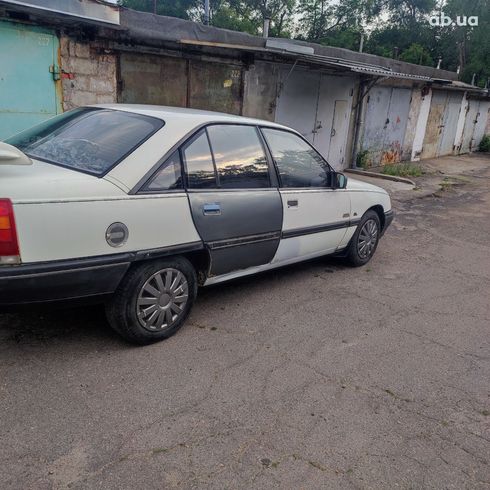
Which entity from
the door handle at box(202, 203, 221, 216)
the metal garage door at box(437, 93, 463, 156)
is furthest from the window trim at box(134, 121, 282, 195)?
the metal garage door at box(437, 93, 463, 156)

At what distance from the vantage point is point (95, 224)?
2.85 metres

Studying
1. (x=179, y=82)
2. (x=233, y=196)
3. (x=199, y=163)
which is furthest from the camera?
(x=179, y=82)

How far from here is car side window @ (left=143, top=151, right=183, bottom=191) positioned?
10.5 feet

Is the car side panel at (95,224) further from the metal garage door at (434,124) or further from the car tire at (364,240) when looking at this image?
the metal garage door at (434,124)

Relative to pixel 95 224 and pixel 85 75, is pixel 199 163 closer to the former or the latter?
pixel 95 224

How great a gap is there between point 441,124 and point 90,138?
58.1 ft

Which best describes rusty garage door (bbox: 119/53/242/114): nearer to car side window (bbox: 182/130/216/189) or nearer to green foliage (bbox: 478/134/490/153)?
car side window (bbox: 182/130/216/189)

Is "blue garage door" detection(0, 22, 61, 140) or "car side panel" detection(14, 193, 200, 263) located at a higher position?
"blue garage door" detection(0, 22, 61, 140)

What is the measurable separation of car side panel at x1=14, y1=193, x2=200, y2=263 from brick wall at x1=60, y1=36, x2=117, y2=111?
4.51m

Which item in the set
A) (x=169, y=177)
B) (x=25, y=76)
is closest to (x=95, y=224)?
(x=169, y=177)

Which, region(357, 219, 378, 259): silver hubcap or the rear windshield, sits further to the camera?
region(357, 219, 378, 259): silver hubcap

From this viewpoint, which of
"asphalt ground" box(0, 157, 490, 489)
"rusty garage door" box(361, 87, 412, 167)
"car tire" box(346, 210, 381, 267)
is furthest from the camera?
"rusty garage door" box(361, 87, 412, 167)

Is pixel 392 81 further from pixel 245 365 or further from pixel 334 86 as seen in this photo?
pixel 245 365

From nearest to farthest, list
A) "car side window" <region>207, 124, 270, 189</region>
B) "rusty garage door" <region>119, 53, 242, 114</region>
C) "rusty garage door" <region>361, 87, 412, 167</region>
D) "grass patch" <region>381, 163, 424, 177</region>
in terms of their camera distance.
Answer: "car side window" <region>207, 124, 270, 189</region>, "rusty garage door" <region>119, 53, 242, 114</region>, "grass patch" <region>381, 163, 424, 177</region>, "rusty garage door" <region>361, 87, 412, 167</region>
